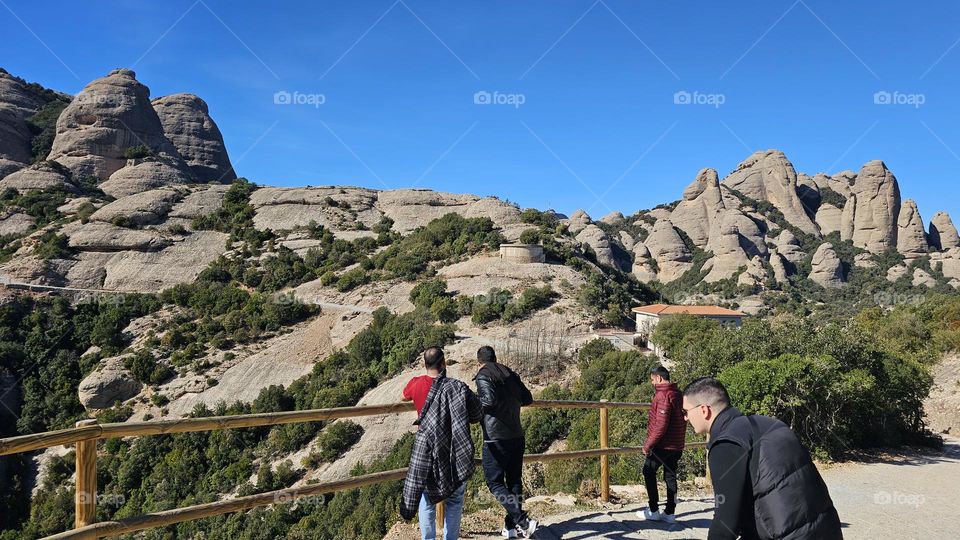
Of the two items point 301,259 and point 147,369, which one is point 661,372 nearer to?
point 147,369

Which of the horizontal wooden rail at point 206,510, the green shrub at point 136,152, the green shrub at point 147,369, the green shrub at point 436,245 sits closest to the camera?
the horizontal wooden rail at point 206,510

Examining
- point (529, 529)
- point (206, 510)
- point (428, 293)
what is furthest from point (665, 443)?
point (428, 293)

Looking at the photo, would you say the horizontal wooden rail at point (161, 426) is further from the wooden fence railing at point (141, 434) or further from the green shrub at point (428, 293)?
the green shrub at point (428, 293)

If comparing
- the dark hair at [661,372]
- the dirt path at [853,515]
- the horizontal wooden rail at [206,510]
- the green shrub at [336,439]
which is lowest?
the green shrub at [336,439]

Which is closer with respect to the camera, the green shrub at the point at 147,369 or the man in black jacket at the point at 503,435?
the man in black jacket at the point at 503,435

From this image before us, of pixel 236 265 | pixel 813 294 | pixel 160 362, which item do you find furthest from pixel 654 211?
pixel 160 362

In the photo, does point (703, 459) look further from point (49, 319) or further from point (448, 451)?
point (49, 319)

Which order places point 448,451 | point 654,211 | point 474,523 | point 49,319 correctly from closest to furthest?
point 448,451 < point 474,523 < point 49,319 < point 654,211

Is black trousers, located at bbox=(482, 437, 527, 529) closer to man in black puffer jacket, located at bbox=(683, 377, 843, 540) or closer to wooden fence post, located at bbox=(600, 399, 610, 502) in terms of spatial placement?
wooden fence post, located at bbox=(600, 399, 610, 502)

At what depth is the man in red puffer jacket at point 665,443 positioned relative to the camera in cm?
555

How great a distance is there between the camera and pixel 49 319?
128ft

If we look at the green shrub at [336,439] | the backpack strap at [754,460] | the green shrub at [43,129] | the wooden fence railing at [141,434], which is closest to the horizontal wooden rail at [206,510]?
the wooden fence railing at [141,434]

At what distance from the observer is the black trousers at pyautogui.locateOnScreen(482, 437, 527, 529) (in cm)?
470

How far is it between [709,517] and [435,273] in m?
39.9
